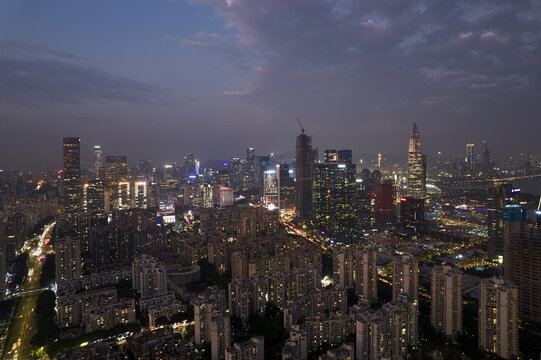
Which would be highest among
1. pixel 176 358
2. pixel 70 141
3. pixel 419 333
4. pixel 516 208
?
pixel 70 141

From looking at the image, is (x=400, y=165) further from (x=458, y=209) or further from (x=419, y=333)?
(x=419, y=333)

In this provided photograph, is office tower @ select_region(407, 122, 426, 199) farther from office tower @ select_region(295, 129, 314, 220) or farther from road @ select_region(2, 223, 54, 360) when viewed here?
road @ select_region(2, 223, 54, 360)

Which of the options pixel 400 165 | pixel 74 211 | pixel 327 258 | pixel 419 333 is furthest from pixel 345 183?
pixel 400 165

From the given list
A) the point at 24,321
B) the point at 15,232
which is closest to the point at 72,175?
the point at 15,232

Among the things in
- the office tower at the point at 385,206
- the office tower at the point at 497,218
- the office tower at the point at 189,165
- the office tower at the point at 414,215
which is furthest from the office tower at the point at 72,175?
the office tower at the point at 497,218

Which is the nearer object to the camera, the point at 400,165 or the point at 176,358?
the point at 176,358

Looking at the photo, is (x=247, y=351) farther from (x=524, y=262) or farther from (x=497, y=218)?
(x=497, y=218)

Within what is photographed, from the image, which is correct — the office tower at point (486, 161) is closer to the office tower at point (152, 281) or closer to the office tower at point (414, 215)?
the office tower at point (414, 215)
